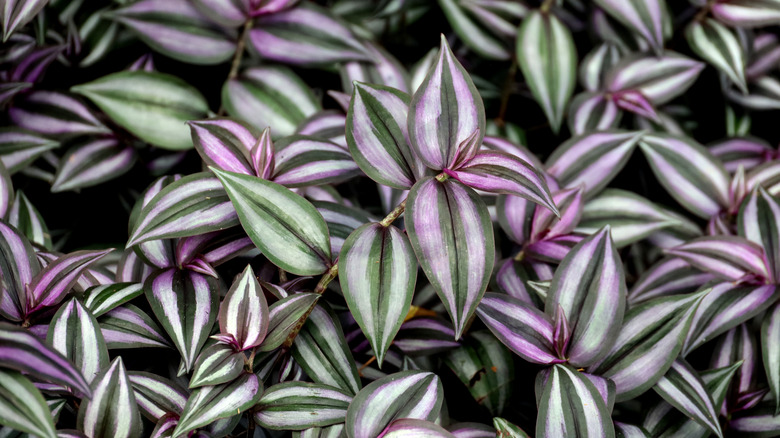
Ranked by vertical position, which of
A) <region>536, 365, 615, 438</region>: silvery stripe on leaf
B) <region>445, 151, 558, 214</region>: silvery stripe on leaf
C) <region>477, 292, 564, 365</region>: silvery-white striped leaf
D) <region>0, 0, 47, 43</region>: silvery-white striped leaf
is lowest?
<region>536, 365, 615, 438</region>: silvery stripe on leaf

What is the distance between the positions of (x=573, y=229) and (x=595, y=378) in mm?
231

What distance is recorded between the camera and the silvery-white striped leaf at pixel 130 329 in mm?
691

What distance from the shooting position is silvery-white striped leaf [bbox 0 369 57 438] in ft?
1.71

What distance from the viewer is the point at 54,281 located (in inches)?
26.6

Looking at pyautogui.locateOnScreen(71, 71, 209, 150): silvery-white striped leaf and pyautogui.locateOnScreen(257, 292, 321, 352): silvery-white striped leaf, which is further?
pyautogui.locateOnScreen(71, 71, 209, 150): silvery-white striped leaf

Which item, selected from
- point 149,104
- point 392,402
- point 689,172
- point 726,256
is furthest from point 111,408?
point 689,172

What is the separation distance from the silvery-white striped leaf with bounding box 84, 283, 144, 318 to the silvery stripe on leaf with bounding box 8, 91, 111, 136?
33cm

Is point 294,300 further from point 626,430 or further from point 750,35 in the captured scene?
point 750,35

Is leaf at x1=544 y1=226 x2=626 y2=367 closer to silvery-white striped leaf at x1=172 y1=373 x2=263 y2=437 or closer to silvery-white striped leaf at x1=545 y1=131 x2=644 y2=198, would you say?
silvery-white striped leaf at x1=545 y1=131 x2=644 y2=198

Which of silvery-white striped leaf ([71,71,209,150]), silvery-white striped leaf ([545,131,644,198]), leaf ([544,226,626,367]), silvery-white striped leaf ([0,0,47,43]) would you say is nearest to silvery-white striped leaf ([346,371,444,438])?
leaf ([544,226,626,367])

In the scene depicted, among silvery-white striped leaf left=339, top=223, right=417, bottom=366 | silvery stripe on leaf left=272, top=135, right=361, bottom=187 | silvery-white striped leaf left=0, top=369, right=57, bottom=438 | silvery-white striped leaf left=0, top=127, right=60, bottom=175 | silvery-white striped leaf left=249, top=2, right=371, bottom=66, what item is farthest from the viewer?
silvery-white striped leaf left=249, top=2, right=371, bottom=66

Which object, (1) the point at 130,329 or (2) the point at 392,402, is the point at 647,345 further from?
(1) the point at 130,329

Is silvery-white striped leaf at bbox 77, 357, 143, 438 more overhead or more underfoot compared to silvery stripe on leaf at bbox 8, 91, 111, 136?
more underfoot

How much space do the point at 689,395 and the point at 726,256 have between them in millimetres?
216
